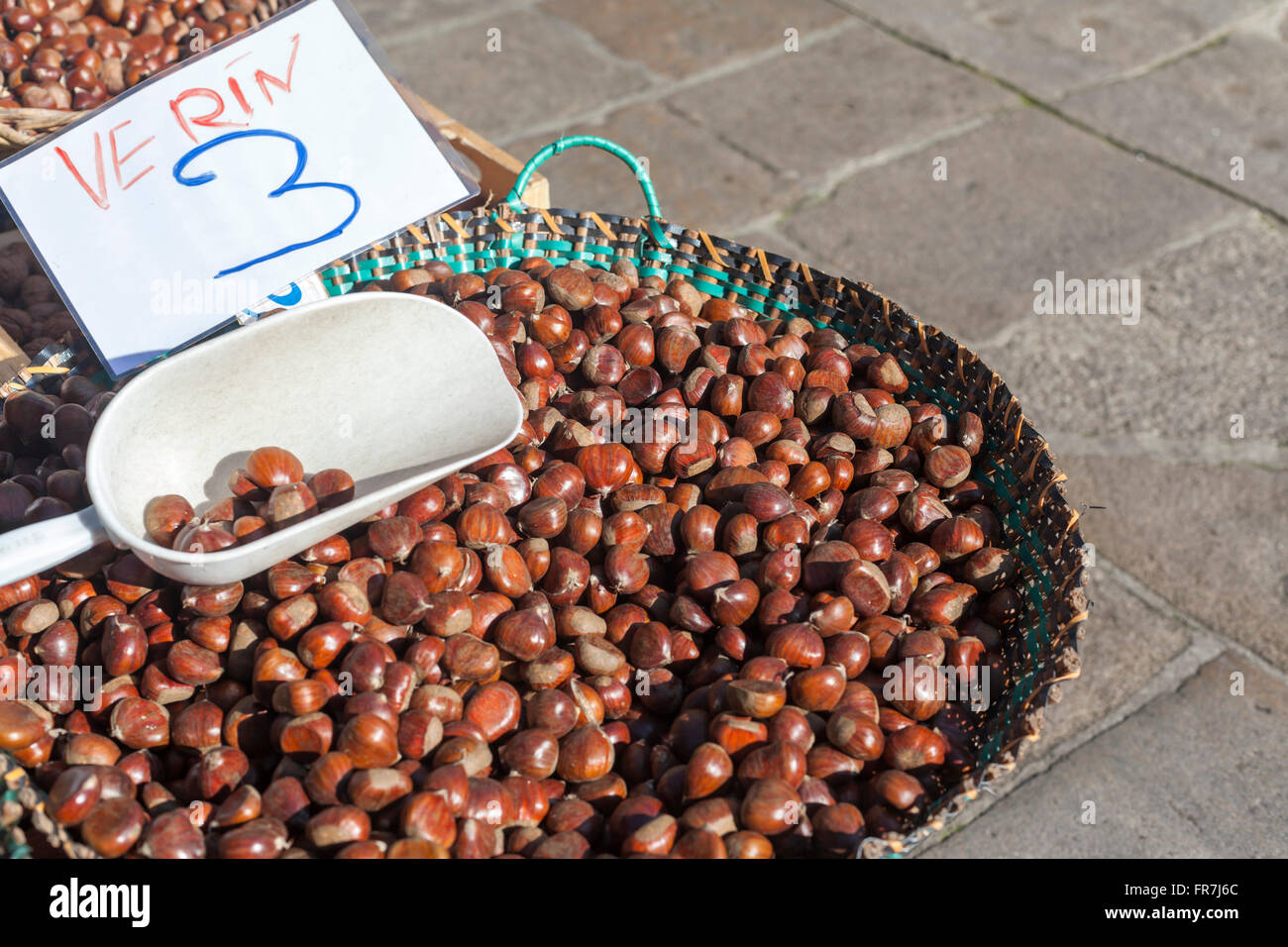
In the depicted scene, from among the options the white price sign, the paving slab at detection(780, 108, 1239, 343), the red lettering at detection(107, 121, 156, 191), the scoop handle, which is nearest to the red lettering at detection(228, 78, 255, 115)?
the white price sign

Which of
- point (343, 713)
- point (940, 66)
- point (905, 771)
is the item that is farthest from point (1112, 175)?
point (343, 713)

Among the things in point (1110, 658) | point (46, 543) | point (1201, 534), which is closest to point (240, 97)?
point (46, 543)

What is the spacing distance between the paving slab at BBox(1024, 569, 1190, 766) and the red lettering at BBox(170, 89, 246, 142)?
2.19m

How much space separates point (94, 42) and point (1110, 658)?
122 inches

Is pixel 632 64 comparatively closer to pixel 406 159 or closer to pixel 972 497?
pixel 406 159

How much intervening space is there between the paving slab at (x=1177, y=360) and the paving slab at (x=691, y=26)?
2077 mm

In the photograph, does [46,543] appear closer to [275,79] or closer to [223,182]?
[223,182]

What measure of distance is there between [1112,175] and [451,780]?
382 centimetres

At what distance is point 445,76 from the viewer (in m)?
4.81

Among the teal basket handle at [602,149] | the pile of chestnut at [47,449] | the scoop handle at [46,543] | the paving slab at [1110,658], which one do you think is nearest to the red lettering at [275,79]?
the teal basket handle at [602,149]

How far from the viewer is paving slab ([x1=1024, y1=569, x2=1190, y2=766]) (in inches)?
105

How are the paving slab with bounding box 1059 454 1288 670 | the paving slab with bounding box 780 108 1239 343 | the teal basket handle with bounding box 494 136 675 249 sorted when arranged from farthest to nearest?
the paving slab with bounding box 780 108 1239 343 → the paving slab with bounding box 1059 454 1288 670 → the teal basket handle with bounding box 494 136 675 249

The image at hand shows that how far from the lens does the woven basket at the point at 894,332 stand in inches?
61.4

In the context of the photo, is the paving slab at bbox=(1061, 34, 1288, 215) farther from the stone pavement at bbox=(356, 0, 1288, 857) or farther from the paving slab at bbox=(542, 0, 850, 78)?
the paving slab at bbox=(542, 0, 850, 78)
